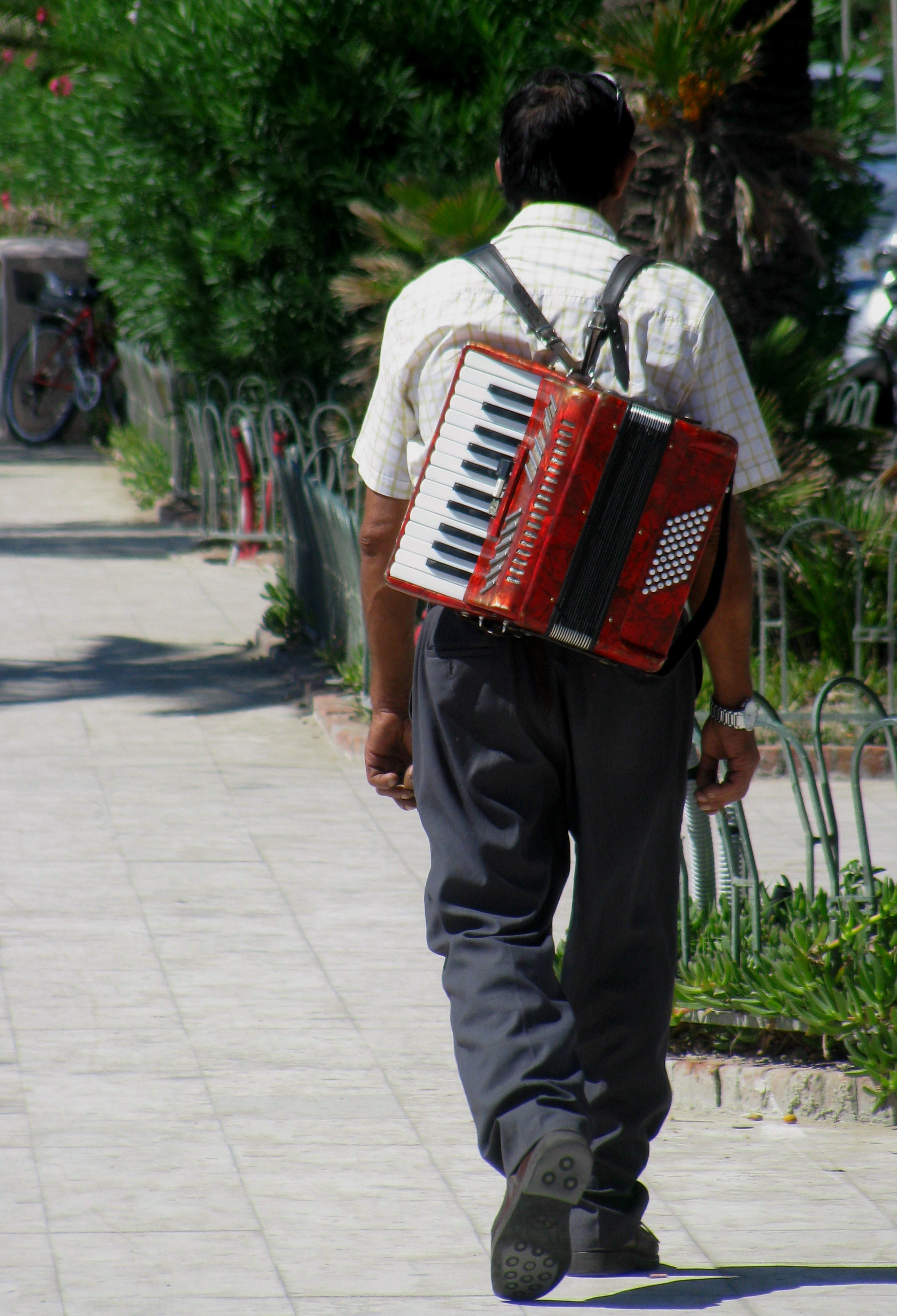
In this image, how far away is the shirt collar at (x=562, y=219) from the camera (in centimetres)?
288

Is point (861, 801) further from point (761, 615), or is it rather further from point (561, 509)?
point (761, 615)

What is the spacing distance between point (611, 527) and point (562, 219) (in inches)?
19.8

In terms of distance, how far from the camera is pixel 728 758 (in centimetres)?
302

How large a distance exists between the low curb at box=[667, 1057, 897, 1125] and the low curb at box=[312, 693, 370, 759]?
277cm

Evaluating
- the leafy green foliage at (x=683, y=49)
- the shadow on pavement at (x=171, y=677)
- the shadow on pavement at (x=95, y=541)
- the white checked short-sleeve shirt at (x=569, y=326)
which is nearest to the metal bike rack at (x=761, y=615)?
the leafy green foliage at (x=683, y=49)

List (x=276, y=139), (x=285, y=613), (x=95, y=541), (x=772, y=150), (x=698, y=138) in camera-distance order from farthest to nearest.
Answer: (x=95, y=541)
(x=276, y=139)
(x=285, y=613)
(x=772, y=150)
(x=698, y=138)

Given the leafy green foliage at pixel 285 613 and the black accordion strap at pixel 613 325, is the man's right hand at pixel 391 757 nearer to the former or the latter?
the black accordion strap at pixel 613 325

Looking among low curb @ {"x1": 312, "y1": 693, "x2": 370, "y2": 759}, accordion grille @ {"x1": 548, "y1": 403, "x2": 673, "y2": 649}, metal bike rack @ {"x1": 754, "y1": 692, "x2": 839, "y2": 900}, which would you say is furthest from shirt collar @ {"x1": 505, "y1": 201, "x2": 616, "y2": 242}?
low curb @ {"x1": 312, "y1": 693, "x2": 370, "y2": 759}

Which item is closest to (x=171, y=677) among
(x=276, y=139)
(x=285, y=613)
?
(x=285, y=613)

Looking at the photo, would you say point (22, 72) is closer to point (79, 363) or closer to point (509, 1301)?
point (79, 363)

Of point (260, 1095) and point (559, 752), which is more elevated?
point (559, 752)

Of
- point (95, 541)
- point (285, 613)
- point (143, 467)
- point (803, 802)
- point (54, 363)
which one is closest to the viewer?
point (803, 802)

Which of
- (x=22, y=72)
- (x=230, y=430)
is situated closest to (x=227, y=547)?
(x=230, y=430)

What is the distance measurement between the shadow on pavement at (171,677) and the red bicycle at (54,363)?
7.20 meters
